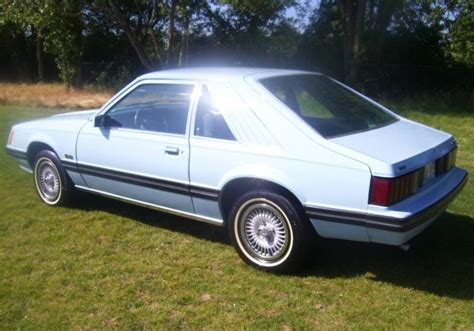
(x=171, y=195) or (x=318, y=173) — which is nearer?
(x=318, y=173)

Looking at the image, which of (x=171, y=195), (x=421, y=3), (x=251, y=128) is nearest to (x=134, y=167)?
(x=171, y=195)

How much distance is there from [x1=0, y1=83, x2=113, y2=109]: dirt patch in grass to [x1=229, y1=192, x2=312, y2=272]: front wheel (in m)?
14.4

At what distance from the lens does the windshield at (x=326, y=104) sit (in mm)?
4238

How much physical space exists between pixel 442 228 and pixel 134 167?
2957mm

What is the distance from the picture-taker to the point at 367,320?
3402 mm

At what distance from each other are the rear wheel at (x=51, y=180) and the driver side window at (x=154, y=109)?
0.93 m

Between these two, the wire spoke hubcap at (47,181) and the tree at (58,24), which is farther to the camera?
the tree at (58,24)

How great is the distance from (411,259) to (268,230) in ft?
4.11

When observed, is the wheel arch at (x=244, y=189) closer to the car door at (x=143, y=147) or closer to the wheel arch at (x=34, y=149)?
the car door at (x=143, y=147)

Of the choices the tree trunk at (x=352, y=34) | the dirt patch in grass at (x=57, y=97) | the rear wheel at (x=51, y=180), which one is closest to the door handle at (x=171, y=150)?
the rear wheel at (x=51, y=180)

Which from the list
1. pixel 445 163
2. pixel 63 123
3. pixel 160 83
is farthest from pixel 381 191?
pixel 63 123

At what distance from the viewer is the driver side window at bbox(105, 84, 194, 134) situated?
4570 mm

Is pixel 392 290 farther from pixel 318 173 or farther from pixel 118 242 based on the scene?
pixel 118 242

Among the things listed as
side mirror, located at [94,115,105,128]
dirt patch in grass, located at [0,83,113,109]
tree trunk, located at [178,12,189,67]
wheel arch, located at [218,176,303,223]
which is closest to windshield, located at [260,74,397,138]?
wheel arch, located at [218,176,303,223]
